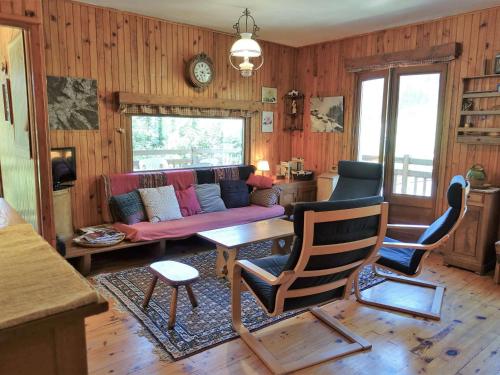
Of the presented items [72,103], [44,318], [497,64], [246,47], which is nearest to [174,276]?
[44,318]

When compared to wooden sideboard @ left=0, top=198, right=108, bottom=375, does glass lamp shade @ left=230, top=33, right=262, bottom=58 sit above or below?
above

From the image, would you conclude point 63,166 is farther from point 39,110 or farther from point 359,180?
point 359,180

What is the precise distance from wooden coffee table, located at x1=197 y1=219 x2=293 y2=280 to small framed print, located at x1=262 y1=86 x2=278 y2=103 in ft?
7.76

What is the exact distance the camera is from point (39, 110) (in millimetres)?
2842

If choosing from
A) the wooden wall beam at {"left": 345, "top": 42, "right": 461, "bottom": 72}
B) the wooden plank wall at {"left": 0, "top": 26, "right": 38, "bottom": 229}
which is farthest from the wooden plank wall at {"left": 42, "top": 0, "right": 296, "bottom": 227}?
the wooden wall beam at {"left": 345, "top": 42, "right": 461, "bottom": 72}

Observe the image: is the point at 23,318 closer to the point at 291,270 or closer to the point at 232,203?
the point at 291,270

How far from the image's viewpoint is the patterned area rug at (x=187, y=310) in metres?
2.45

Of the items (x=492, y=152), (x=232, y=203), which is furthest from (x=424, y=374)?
(x=232, y=203)

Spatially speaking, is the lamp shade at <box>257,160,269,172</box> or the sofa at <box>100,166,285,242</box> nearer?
the sofa at <box>100,166,285,242</box>

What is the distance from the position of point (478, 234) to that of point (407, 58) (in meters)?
2.13

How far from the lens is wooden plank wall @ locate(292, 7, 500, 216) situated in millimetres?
3918

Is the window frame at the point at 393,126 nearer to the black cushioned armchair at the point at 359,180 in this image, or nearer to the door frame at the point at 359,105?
the door frame at the point at 359,105

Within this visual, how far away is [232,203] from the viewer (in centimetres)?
480

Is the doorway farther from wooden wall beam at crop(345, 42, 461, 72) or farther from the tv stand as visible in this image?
the tv stand
